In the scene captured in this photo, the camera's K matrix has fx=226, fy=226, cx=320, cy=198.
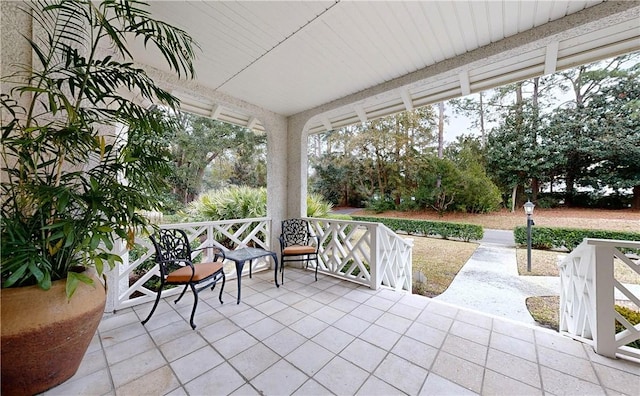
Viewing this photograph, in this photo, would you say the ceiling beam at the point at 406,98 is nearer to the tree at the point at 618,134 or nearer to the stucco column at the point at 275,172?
the stucco column at the point at 275,172

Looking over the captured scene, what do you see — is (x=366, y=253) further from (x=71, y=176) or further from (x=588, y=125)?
(x=588, y=125)

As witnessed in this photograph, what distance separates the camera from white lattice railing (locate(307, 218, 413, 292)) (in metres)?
3.26

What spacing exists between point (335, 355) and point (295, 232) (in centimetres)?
243

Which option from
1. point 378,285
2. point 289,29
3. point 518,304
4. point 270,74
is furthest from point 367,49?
point 518,304

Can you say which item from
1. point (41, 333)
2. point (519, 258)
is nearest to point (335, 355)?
point (41, 333)

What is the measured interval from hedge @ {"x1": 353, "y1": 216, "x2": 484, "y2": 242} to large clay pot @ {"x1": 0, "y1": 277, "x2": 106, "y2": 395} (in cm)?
836

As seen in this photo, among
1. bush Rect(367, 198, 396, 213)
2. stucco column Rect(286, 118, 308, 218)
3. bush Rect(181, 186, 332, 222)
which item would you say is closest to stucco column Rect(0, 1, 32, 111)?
stucco column Rect(286, 118, 308, 218)

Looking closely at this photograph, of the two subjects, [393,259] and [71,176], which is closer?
[71,176]

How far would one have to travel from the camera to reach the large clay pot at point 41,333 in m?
1.21

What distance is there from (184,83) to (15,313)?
276 centimetres

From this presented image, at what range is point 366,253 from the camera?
3.48m

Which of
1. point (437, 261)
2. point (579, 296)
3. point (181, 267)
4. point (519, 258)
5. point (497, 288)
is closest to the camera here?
point (579, 296)

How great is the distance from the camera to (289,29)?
2.06 m

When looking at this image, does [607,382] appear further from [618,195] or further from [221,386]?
[618,195]
